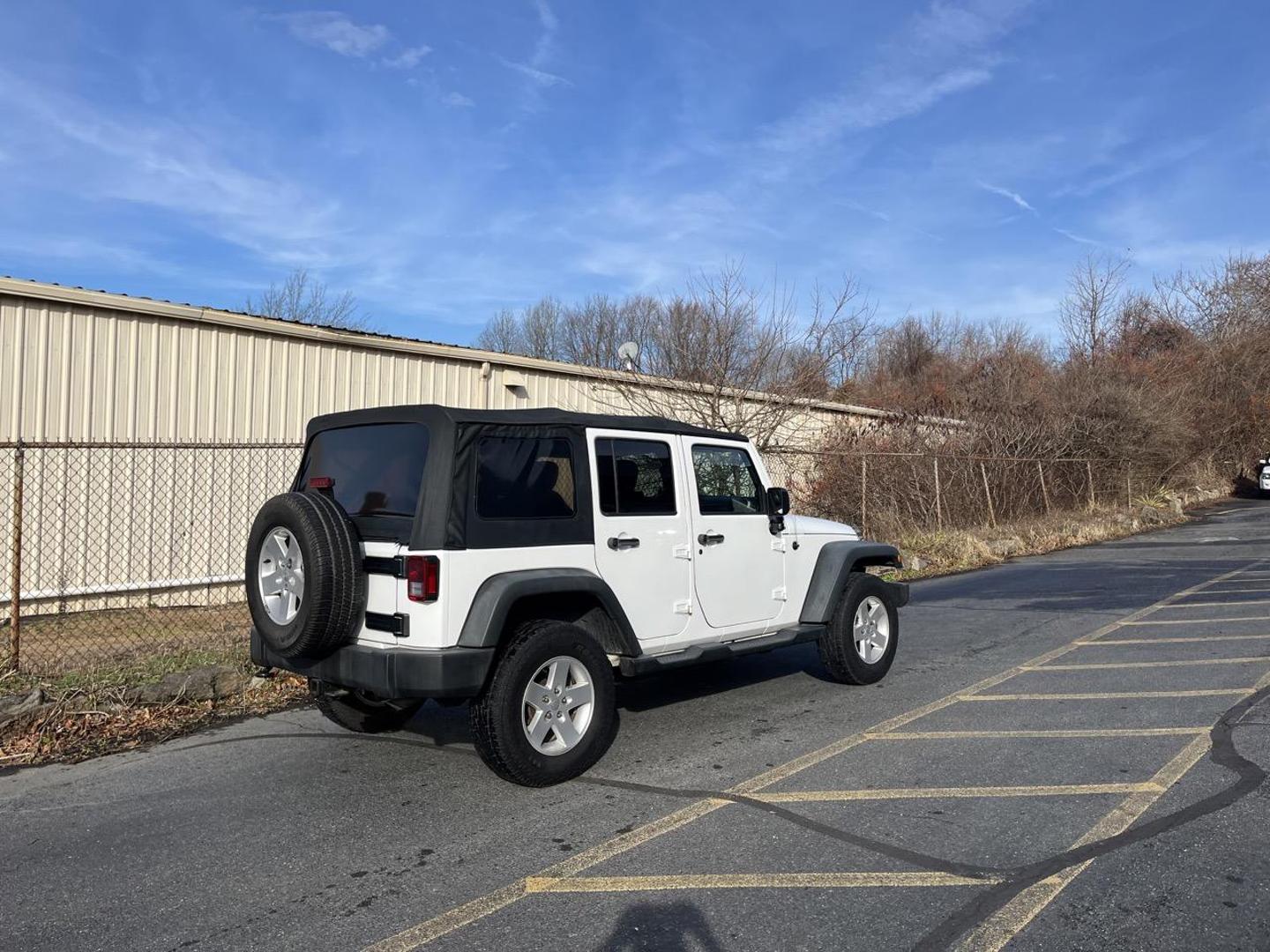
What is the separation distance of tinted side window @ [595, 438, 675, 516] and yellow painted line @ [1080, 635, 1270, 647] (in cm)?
490

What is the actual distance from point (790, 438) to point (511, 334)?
31743 millimetres

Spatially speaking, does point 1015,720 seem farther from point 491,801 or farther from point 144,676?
point 144,676

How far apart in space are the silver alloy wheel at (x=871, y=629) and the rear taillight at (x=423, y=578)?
11.7 feet

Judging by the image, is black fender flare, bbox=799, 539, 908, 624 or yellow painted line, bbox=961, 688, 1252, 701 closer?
yellow painted line, bbox=961, 688, 1252, 701

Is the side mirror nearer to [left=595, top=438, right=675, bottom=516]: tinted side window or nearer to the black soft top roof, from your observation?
the black soft top roof

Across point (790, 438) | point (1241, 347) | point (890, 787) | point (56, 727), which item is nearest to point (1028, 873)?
point (890, 787)

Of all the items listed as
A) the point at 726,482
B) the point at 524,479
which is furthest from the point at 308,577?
the point at 726,482

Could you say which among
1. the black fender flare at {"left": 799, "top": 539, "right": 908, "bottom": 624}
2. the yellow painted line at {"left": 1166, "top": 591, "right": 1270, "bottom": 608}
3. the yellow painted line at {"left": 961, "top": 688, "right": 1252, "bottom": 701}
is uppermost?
the black fender flare at {"left": 799, "top": 539, "right": 908, "bottom": 624}

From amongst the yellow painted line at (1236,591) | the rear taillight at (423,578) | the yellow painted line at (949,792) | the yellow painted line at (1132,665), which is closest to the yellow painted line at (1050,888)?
the yellow painted line at (949,792)

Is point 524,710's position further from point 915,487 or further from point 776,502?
point 915,487

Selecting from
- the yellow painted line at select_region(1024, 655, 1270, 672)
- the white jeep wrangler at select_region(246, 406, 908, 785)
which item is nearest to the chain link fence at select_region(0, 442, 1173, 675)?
the white jeep wrangler at select_region(246, 406, 908, 785)

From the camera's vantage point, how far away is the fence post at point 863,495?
15.2 meters

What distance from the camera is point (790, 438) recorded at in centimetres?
1725

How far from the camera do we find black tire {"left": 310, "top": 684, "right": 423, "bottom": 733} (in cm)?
580
